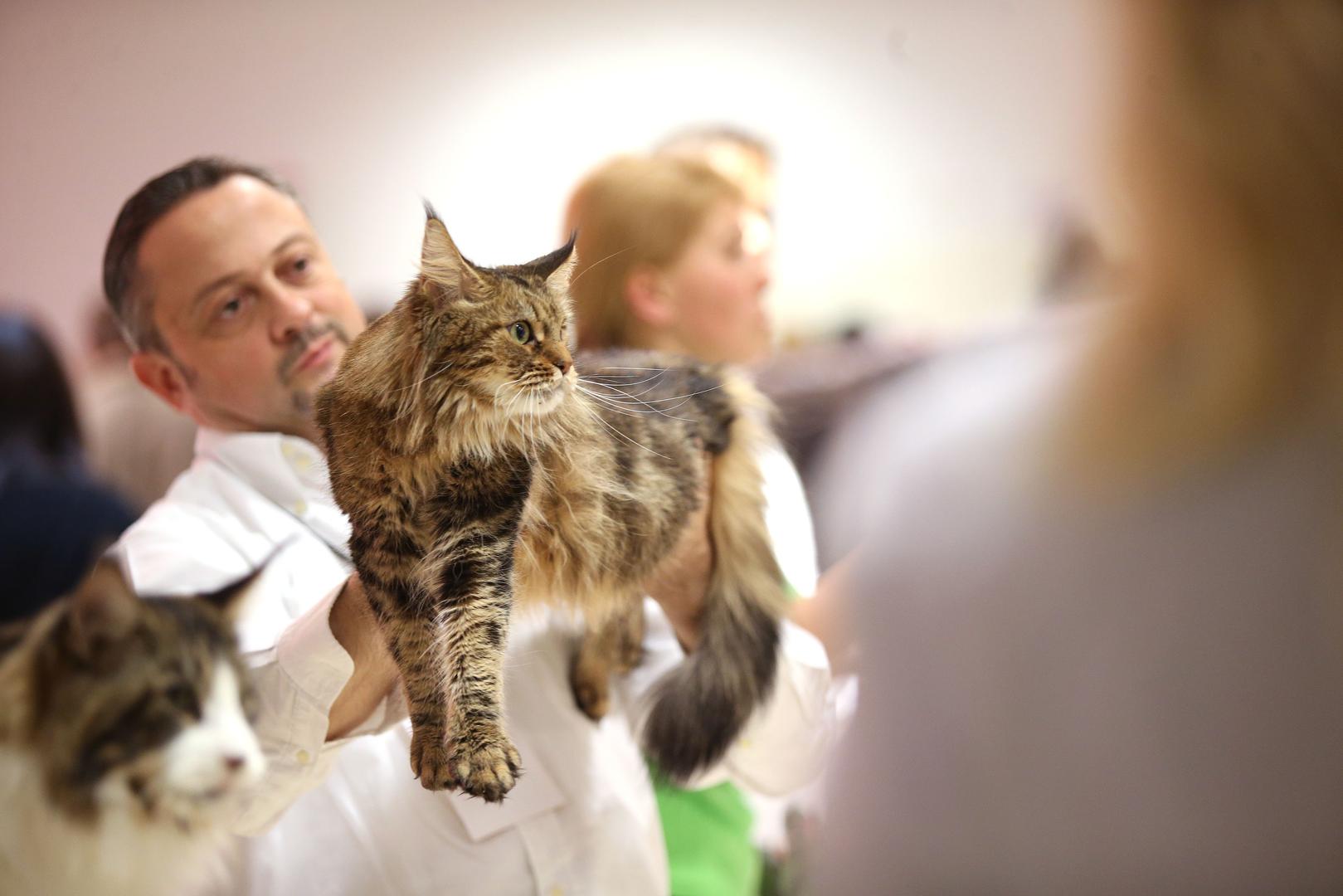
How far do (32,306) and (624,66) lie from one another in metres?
0.64

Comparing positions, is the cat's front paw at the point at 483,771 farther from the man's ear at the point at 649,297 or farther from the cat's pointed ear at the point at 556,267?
the man's ear at the point at 649,297

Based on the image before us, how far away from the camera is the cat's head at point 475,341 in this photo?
0.59 metres

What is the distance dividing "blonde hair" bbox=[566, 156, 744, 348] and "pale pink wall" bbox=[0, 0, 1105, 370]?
0.14 ft

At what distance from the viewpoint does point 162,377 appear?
751 mm

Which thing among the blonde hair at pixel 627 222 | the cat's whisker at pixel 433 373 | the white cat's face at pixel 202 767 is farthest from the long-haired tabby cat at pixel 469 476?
the blonde hair at pixel 627 222

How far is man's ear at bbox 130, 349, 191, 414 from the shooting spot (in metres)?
0.74

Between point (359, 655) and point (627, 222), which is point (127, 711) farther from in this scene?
point (627, 222)

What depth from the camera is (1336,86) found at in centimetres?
111

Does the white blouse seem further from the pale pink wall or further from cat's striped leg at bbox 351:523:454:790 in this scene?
the pale pink wall

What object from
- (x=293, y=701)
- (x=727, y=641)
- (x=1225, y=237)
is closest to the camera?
(x=293, y=701)

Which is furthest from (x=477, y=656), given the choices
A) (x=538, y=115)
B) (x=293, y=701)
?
(x=538, y=115)

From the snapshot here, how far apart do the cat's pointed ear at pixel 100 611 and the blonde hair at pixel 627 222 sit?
47cm

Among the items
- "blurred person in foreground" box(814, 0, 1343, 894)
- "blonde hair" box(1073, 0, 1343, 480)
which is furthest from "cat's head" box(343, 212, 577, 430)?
"blonde hair" box(1073, 0, 1343, 480)

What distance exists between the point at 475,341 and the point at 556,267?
86 millimetres
